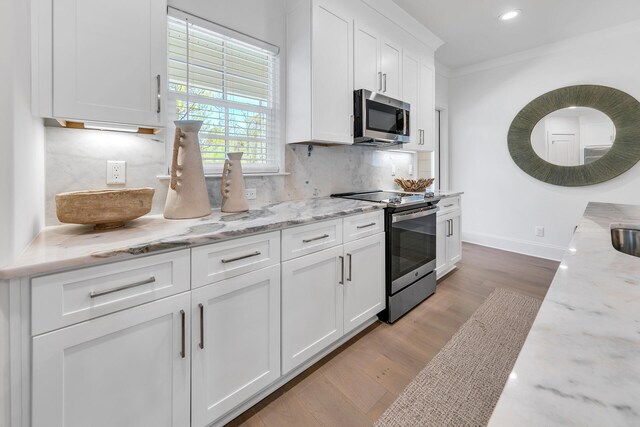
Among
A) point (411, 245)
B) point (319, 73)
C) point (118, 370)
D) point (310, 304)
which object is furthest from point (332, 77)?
point (118, 370)

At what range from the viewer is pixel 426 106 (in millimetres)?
3250

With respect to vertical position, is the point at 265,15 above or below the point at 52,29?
above

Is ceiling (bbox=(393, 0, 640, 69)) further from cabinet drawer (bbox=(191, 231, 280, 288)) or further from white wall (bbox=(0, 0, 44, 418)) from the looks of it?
white wall (bbox=(0, 0, 44, 418))

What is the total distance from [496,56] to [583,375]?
15.6 feet

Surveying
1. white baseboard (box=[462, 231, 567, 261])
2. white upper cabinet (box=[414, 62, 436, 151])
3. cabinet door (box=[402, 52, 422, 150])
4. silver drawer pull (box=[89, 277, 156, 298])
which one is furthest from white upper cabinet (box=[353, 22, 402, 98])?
white baseboard (box=[462, 231, 567, 261])

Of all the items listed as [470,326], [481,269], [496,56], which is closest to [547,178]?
[481,269]

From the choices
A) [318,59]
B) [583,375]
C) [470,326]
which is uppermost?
[318,59]

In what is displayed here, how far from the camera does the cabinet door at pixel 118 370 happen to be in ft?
2.85

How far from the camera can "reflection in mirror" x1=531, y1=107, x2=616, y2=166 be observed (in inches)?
130

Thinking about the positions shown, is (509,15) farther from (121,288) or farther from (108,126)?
(121,288)

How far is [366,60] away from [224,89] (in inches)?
48.1

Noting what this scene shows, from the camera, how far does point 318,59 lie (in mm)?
2086

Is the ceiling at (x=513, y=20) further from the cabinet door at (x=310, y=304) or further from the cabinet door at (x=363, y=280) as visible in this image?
the cabinet door at (x=310, y=304)

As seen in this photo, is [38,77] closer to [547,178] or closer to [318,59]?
[318,59]
